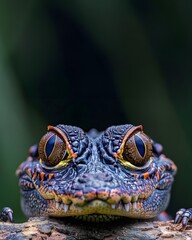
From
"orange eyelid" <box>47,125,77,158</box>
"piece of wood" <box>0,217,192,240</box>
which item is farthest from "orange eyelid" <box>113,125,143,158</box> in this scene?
"piece of wood" <box>0,217,192,240</box>

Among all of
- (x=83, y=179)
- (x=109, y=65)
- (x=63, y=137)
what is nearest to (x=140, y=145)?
(x=63, y=137)

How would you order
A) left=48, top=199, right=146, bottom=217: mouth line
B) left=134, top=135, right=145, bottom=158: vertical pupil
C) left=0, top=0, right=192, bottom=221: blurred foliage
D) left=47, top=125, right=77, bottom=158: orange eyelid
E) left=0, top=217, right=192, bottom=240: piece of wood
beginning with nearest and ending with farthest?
left=48, top=199, right=146, bottom=217: mouth line → left=0, top=217, right=192, bottom=240: piece of wood → left=47, top=125, right=77, bottom=158: orange eyelid → left=134, top=135, right=145, bottom=158: vertical pupil → left=0, top=0, right=192, bottom=221: blurred foliage

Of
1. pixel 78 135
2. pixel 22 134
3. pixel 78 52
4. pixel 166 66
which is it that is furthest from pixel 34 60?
pixel 78 135

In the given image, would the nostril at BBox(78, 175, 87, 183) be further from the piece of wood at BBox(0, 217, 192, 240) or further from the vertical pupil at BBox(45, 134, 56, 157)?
the vertical pupil at BBox(45, 134, 56, 157)

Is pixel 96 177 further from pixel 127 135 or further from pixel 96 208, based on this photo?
pixel 127 135

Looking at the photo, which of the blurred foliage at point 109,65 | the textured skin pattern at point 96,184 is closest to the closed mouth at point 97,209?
the textured skin pattern at point 96,184

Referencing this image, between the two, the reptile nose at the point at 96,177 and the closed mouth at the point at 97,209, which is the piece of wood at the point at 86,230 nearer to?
the closed mouth at the point at 97,209

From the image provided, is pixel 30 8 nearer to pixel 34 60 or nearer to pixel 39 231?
pixel 34 60
